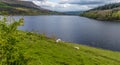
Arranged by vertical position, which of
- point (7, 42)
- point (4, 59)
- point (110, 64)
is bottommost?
point (110, 64)

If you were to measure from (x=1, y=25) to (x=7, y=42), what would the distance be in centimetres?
168

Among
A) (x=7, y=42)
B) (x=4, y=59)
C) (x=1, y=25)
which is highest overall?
(x=1, y=25)

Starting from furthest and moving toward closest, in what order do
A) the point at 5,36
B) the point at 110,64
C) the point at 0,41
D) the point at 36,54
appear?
the point at 110,64
the point at 36,54
the point at 5,36
the point at 0,41

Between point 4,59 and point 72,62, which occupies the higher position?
point 4,59

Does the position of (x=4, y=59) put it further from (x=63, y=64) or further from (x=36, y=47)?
(x=36, y=47)

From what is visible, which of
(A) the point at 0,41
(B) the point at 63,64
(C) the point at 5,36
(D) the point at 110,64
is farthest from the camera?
(D) the point at 110,64

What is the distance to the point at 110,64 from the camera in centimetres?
3772

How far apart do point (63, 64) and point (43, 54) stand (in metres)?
4.55

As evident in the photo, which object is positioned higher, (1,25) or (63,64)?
(1,25)

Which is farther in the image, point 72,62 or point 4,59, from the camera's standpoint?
point 72,62

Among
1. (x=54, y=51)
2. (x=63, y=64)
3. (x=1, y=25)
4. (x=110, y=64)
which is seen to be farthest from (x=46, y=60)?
(x=1, y=25)

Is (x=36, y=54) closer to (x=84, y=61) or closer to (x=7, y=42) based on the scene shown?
(x=84, y=61)

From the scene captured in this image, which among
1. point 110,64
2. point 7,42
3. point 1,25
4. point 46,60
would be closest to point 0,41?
point 7,42

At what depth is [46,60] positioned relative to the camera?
3291 cm
